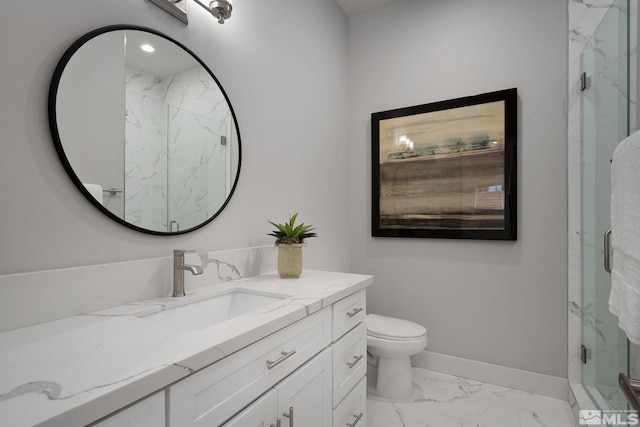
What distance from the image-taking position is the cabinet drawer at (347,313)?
1.28 meters

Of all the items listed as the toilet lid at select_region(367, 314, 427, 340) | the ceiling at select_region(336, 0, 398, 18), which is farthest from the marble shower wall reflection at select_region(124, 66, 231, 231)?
the ceiling at select_region(336, 0, 398, 18)

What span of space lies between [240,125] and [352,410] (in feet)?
4.75

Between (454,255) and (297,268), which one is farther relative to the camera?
(454,255)

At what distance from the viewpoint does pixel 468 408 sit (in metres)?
1.90

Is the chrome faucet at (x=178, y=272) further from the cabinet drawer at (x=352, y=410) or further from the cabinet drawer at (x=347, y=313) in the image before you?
the cabinet drawer at (x=352, y=410)

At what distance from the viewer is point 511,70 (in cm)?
213

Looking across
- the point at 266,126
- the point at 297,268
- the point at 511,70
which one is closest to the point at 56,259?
the point at 297,268

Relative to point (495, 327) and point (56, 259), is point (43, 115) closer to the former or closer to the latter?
point (56, 259)

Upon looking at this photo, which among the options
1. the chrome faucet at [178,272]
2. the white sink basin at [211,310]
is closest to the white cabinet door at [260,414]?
the white sink basin at [211,310]

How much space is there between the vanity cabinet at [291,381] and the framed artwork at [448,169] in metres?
1.12

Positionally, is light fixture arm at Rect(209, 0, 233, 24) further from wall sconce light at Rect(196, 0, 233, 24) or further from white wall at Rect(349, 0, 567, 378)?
white wall at Rect(349, 0, 567, 378)

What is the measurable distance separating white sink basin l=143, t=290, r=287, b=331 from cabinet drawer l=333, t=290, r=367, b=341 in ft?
0.82

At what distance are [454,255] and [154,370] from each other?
7.03 feet

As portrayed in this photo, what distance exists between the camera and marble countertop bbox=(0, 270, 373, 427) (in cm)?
49
